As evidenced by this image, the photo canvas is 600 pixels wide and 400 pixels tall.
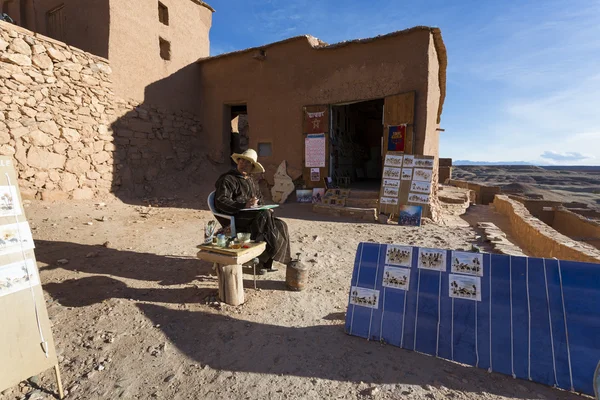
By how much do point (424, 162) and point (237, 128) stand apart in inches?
327

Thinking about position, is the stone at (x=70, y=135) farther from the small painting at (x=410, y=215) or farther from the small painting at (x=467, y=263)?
the small painting at (x=467, y=263)

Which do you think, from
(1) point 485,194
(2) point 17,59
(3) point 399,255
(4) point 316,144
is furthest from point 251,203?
(1) point 485,194

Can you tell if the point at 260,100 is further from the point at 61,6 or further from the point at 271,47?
the point at 61,6

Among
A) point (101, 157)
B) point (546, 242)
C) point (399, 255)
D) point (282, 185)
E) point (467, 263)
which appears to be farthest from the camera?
point (282, 185)

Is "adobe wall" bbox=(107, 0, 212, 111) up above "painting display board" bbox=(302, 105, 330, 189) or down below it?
above

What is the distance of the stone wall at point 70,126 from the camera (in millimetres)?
6148

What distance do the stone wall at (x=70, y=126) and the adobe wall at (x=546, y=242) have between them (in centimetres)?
960

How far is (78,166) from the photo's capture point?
7.38 metres

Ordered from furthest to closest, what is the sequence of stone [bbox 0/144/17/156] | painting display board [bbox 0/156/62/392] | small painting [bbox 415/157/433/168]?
1. small painting [bbox 415/157/433/168]
2. stone [bbox 0/144/17/156]
3. painting display board [bbox 0/156/62/392]

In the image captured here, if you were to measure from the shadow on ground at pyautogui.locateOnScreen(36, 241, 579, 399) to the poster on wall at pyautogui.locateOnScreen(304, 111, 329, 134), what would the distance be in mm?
5904

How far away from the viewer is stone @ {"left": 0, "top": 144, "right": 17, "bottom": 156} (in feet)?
19.3

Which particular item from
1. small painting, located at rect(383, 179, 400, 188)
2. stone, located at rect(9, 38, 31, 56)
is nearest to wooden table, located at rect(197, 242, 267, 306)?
small painting, located at rect(383, 179, 400, 188)

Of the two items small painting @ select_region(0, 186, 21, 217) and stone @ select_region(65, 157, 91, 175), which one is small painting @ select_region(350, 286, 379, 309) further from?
stone @ select_region(65, 157, 91, 175)

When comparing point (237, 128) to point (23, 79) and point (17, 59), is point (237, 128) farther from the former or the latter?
point (17, 59)
